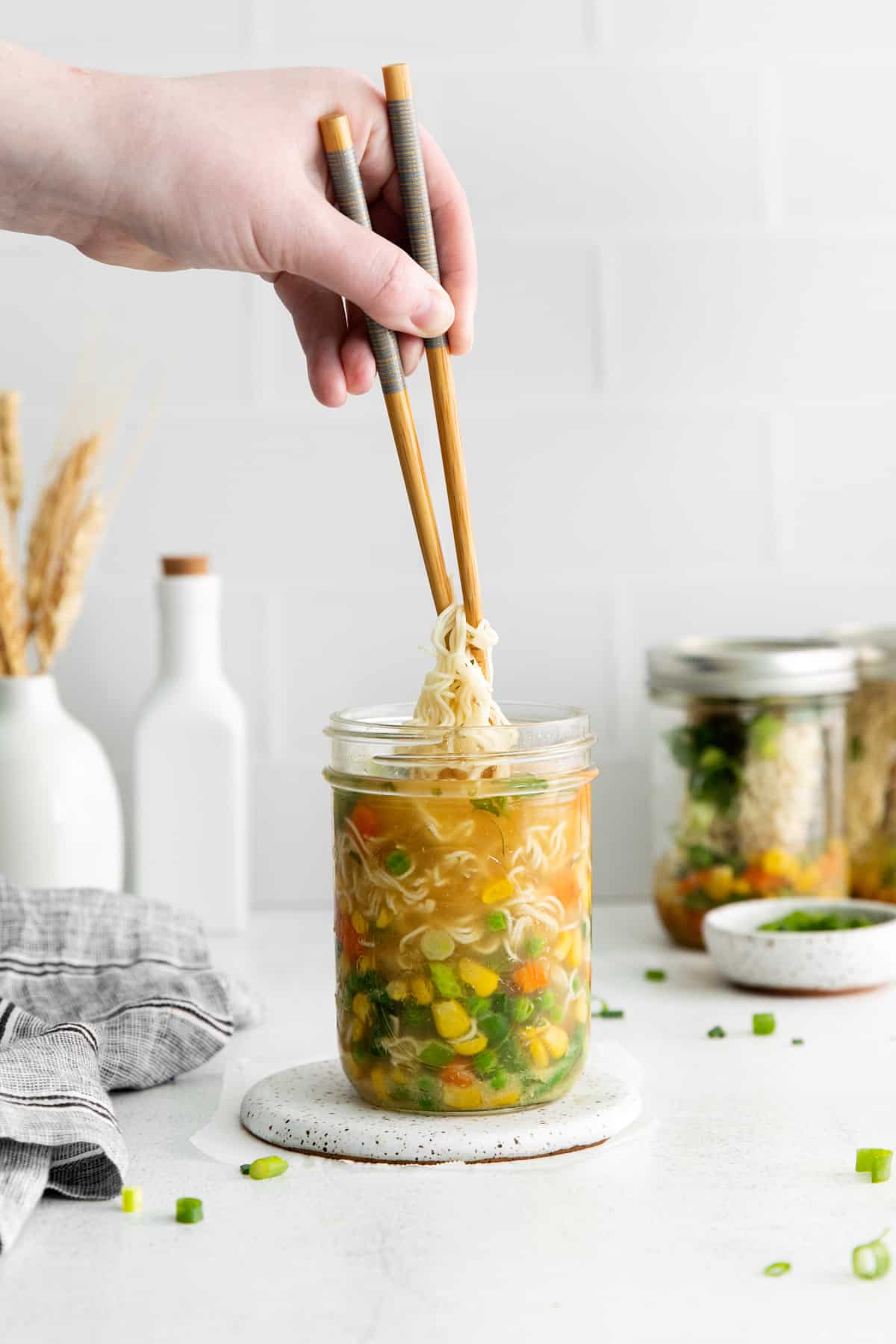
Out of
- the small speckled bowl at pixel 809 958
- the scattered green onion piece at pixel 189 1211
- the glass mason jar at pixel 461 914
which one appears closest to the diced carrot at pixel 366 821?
the glass mason jar at pixel 461 914

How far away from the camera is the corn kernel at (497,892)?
31.0 inches

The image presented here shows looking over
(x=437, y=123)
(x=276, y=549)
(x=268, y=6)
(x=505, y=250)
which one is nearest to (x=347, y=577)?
(x=276, y=549)

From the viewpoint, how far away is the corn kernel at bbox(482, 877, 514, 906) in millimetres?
787

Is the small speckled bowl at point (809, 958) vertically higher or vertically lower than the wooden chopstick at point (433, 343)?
lower

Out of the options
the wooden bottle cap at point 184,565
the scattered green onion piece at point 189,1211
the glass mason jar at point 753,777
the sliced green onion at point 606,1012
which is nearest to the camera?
the scattered green onion piece at point 189,1211

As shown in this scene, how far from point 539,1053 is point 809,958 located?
1.27 ft

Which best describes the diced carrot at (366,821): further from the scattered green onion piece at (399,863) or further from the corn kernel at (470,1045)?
the corn kernel at (470,1045)

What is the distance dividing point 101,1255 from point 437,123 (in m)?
1.17

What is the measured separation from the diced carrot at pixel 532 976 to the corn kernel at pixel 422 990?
0.15ft

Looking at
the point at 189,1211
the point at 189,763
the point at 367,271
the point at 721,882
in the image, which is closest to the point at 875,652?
the point at 721,882

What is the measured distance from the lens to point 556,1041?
81 cm

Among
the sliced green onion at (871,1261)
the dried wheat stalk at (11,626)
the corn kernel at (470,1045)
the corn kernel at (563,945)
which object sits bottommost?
the sliced green onion at (871,1261)

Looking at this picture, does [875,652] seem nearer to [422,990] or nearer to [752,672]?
[752,672]

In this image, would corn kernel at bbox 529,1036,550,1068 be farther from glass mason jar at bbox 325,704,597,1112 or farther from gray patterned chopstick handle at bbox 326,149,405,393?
gray patterned chopstick handle at bbox 326,149,405,393
